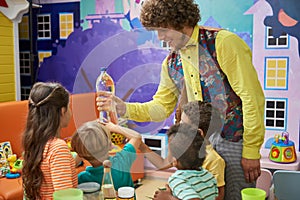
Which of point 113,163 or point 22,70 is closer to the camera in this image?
point 113,163

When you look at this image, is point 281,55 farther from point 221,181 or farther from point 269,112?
point 221,181

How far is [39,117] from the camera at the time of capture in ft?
5.28

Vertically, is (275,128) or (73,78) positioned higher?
(73,78)

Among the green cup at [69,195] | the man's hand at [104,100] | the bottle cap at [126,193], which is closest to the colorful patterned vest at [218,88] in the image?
the man's hand at [104,100]

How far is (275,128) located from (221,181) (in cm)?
178

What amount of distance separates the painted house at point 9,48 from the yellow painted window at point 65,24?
0.41m

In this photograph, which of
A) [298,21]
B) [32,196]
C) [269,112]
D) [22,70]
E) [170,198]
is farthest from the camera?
[22,70]

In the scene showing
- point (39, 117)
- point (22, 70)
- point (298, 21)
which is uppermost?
point (298, 21)

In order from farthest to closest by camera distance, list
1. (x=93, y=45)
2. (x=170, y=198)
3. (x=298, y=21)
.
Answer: (x=93, y=45)
(x=298, y=21)
(x=170, y=198)

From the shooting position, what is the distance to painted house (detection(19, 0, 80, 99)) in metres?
3.88

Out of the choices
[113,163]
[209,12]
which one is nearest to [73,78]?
[209,12]

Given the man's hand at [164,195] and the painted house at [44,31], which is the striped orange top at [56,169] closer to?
the man's hand at [164,195]

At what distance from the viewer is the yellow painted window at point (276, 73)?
3113mm

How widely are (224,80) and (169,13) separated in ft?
1.12
